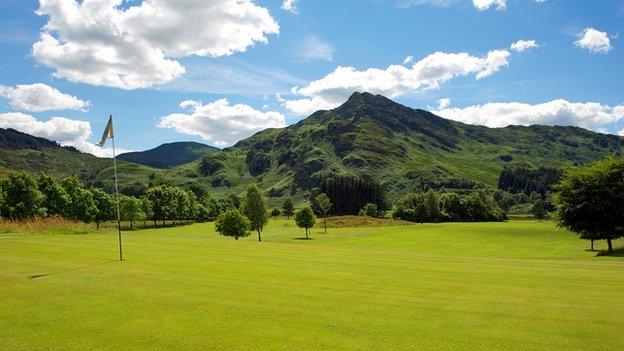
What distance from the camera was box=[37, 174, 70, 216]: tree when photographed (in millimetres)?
105188

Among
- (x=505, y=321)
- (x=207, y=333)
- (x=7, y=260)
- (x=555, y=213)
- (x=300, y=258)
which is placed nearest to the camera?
(x=207, y=333)

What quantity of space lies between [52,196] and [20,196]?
552 inches

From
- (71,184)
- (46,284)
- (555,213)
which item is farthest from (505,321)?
(71,184)

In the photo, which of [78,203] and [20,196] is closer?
[20,196]

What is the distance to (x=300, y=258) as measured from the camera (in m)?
31.1

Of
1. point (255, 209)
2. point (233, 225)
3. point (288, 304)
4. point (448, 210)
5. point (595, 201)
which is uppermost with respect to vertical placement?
point (595, 201)

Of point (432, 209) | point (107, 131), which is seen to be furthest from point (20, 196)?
point (432, 209)

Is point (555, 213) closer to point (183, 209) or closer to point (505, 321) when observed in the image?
point (505, 321)

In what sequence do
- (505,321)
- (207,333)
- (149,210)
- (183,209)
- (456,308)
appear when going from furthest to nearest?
(183,209), (149,210), (456,308), (505,321), (207,333)

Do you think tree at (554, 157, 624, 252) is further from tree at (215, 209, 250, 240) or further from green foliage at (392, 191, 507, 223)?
green foliage at (392, 191, 507, 223)

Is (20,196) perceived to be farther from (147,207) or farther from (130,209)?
(147,207)

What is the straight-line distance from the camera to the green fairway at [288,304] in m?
12.7

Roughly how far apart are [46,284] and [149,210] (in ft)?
437

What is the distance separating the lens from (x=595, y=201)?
185 ft
